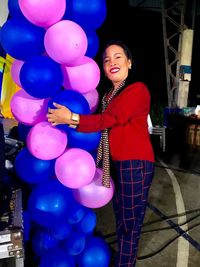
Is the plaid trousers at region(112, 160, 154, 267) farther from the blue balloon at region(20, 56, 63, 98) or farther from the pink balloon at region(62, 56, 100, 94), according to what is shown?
the blue balloon at region(20, 56, 63, 98)

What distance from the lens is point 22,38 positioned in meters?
1.89

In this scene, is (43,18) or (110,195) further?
(110,195)

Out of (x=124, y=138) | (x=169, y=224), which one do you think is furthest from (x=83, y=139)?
(x=169, y=224)

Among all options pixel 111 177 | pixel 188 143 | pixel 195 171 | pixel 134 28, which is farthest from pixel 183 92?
pixel 111 177

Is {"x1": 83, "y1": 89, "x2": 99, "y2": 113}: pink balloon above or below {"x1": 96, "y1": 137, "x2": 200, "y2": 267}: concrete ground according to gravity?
above

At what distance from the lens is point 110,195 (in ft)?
7.29

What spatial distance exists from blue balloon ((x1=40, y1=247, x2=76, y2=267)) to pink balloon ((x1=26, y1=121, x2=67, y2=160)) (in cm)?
79

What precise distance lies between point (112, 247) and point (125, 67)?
1.87 m

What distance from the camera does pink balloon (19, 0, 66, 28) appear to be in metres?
1.81

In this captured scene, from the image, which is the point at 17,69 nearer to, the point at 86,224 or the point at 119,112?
the point at 119,112

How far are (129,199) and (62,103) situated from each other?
85cm

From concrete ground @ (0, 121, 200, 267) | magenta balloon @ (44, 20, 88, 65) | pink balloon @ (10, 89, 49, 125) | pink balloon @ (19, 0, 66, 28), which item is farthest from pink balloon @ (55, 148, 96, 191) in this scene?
concrete ground @ (0, 121, 200, 267)

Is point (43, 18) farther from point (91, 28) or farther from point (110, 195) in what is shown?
point (110, 195)

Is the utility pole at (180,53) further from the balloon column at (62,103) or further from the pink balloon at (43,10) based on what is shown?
the pink balloon at (43,10)
